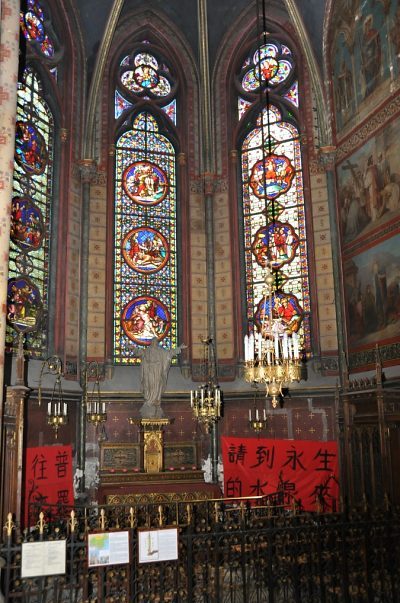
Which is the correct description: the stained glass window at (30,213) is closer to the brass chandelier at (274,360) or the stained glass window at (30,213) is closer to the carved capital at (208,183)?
the carved capital at (208,183)

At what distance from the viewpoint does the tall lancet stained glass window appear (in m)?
18.5

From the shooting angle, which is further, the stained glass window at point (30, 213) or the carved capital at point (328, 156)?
the carved capital at point (328, 156)

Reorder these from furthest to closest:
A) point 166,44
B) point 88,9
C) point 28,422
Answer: point 166,44 → point 88,9 → point 28,422

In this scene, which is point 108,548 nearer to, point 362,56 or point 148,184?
point 148,184

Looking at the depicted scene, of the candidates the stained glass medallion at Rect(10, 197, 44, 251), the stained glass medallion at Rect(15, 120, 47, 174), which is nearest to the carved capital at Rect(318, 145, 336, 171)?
the stained glass medallion at Rect(15, 120, 47, 174)

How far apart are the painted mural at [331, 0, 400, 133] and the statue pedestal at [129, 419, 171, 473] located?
9.86 m

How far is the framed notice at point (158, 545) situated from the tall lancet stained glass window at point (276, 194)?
1053 centimetres

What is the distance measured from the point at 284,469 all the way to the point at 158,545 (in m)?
8.86

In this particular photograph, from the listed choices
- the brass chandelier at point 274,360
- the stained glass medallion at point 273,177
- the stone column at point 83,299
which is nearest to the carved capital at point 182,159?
the stained glass medallion at point 273,177

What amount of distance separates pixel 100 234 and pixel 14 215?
8.91 ft

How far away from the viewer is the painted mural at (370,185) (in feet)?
50.6

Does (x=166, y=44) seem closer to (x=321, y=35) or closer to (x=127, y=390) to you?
(x=321, y=35)

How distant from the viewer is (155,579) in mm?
8219

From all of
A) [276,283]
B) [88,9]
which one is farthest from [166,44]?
[276,283]
